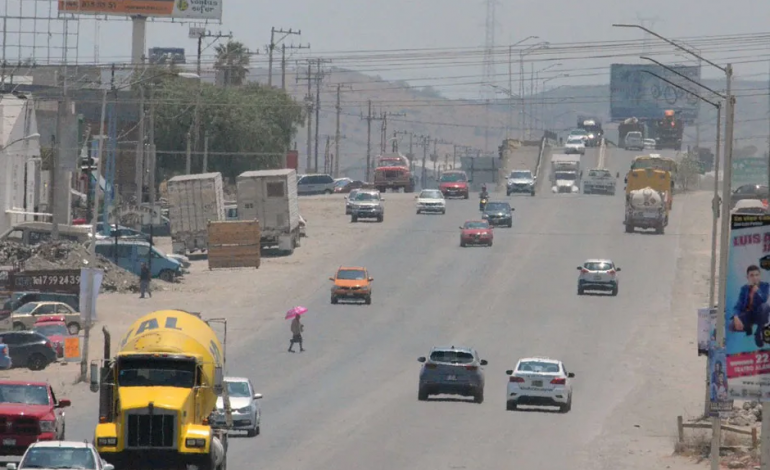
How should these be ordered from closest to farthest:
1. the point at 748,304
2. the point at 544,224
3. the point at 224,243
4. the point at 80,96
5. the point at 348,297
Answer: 1. the point at 748,304
2. the point at 348,297
3. the point at 224,243
4. the point at 544,224
5. the point at 80,96

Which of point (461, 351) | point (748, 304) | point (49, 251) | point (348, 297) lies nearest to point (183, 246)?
point (49, 251)

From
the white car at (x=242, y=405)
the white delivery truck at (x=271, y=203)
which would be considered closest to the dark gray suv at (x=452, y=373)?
the white car at (x=242, y=405)

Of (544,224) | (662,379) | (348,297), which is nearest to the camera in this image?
(662,379)

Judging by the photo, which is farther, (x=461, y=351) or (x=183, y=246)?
(x=183, y=246)

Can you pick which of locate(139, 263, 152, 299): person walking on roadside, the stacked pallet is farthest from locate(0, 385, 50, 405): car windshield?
the stacked pallet

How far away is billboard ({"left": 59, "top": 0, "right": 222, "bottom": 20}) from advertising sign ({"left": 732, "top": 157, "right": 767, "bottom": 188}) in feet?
147

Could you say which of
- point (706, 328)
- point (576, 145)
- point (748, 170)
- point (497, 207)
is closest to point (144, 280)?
point (497, 207)

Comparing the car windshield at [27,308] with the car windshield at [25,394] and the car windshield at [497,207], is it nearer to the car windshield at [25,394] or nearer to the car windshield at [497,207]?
the car windshield at [25,394]

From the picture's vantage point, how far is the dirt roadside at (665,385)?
1393 inches

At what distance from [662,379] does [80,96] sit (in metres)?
76.9

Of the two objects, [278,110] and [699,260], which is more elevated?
[278,110]

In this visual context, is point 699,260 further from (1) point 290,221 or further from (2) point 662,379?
(2) point 662,379

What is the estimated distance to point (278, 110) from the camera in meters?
124

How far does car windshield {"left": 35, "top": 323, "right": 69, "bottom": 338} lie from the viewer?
5169 cm
